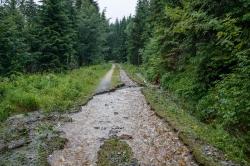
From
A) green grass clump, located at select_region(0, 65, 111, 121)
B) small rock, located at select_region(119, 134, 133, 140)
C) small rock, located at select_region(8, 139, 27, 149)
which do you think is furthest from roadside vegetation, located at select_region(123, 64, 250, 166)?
green grass clump, located at select_region(0, 65, 111, 121)

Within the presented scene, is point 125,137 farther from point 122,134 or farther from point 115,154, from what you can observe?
point 115,154

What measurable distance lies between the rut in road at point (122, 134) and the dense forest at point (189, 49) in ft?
7.33

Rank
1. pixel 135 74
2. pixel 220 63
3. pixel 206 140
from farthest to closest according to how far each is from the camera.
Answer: pixel 135 74 < pixel 220 63 < pixel 206 140

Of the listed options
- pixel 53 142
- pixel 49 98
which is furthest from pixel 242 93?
pixel 49 98


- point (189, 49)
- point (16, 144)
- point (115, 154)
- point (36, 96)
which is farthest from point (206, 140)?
point (36, 96)

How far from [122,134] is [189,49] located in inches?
364

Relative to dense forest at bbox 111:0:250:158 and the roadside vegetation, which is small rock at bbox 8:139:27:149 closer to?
the roadside vegetation

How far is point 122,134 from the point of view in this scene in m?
13.1

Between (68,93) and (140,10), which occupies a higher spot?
(140,10)


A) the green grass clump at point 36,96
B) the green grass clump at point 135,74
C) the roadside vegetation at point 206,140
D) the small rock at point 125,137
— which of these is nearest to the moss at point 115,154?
the small rock at point 125,137

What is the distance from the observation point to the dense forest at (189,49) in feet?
41.4

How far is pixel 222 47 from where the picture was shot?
1498 cm

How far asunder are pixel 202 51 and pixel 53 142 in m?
8.19

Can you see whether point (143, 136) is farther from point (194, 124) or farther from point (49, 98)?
point (49, 98)
